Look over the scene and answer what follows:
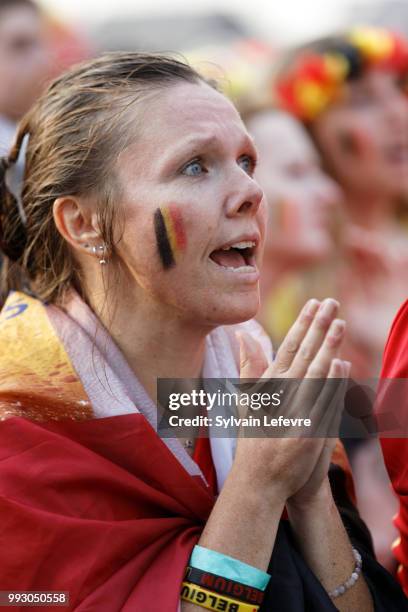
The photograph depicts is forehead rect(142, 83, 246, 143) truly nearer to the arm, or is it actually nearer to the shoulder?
the shoulder

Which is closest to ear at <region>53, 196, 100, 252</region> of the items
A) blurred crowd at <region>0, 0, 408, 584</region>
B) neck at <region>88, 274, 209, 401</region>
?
neck at <region>88, 274, 209, 401</region>

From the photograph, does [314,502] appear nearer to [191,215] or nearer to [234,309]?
[234,309]

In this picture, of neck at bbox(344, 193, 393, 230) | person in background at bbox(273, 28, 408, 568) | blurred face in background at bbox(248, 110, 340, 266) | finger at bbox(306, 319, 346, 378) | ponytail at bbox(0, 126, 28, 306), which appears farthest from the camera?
neck at bbox(344, 193, 393, 230)

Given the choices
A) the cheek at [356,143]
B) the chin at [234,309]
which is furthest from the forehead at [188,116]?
the cheek at [356,143]

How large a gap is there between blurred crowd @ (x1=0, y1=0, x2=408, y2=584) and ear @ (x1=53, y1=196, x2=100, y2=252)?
9.41 feet

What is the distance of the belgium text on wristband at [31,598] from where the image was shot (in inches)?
80.0

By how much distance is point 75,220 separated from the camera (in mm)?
2451

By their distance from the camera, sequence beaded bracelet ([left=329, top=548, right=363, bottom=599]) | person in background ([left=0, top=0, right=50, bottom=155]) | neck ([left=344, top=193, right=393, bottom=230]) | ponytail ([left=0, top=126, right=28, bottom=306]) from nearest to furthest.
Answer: beaded bracelet ([left=329, top=548, right=363, bottom=599]) < ponytail ([left=0, top=126, right=28, bottom=306]) < person in background ([left=0, top=0, right=50, bottom=155]) < neck ([left=344, top=193, right=393, bottom=230])

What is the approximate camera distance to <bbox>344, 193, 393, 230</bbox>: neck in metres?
6.07

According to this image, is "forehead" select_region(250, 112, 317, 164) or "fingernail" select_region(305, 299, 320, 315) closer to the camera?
"fingernail" select_region(305, 299, 320, 315)

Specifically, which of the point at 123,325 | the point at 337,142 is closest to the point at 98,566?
the point at 123,325

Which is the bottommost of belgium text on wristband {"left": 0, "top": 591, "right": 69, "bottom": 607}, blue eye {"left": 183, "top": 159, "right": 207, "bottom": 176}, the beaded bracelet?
the beaded bracelet

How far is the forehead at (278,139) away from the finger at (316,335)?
11.0ft

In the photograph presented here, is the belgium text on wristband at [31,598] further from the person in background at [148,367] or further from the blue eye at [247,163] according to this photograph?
the blue eye at [247,163]
